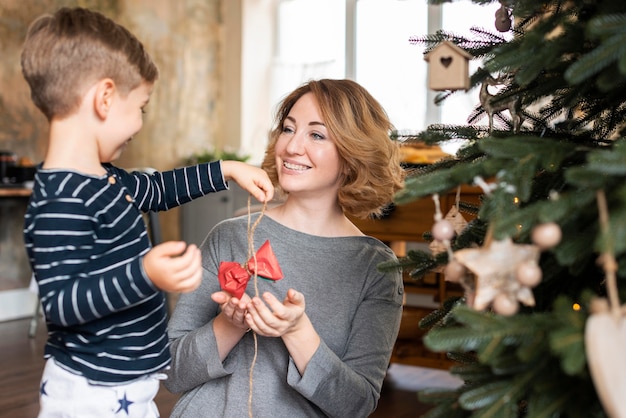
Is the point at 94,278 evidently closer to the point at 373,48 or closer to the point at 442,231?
the point at 442,231

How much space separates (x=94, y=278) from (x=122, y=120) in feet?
0.80

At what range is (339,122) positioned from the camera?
163cm

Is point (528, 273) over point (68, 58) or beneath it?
beneath

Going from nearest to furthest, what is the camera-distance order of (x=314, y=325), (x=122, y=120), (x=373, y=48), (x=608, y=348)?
(x=608, y=348) < (x=122, y=120) < (x=314, y=325) < (x=373, y=48)

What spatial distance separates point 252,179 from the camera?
55.6 inches

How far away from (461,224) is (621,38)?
62 centimetres

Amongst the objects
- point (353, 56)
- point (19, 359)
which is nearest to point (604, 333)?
point (19, 359)

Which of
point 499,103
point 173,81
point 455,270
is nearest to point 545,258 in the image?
point 455,270

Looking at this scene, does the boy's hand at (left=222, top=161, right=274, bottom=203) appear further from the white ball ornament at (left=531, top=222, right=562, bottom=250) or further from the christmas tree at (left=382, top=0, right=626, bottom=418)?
the white ball ornament at (left=531, top=222, right=562, bottom=250)

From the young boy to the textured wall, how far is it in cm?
446

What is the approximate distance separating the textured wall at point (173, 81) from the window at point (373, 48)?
0.41m

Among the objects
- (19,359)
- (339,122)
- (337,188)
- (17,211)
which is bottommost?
(19,359)

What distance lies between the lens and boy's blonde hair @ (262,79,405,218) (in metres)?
1.63

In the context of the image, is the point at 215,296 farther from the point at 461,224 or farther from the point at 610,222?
the point at 610,222
